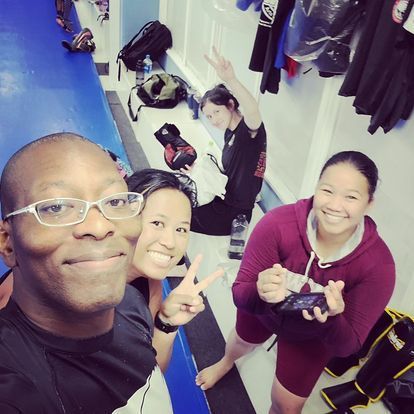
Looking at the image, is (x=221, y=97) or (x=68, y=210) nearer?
(x=68, y=210)

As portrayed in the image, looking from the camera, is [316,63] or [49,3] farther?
[49,3]

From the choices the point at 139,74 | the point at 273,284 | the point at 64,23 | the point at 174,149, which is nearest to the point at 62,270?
the point at 273,284

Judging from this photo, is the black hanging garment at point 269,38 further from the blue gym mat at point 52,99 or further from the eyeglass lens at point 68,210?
the eyeglass lens at point 68,210

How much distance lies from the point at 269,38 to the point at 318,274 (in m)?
1.31

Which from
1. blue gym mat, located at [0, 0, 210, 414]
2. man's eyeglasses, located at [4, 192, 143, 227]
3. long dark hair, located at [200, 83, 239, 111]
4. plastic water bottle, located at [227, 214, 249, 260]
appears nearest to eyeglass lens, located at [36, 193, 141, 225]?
man's eyeglasses, located at [4, 192, 143, 227]

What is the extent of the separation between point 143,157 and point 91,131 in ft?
2.22

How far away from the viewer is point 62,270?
0.79 meters

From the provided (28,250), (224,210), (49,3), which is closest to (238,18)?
(224,210)

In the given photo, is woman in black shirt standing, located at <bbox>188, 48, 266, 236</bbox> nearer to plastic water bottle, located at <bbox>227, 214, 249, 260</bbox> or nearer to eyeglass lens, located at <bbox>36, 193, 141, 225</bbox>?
plastic water bottle, located at <bbox>227, 214, 249, 260</bbox>

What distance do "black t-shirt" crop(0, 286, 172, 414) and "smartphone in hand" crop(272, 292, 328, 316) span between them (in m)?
0.68

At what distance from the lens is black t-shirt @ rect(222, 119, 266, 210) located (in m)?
2.46

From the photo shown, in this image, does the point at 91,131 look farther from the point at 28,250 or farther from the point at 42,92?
the point at 28,250

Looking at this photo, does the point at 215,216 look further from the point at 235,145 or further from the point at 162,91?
the point at 162,91

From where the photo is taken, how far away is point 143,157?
426 cm
